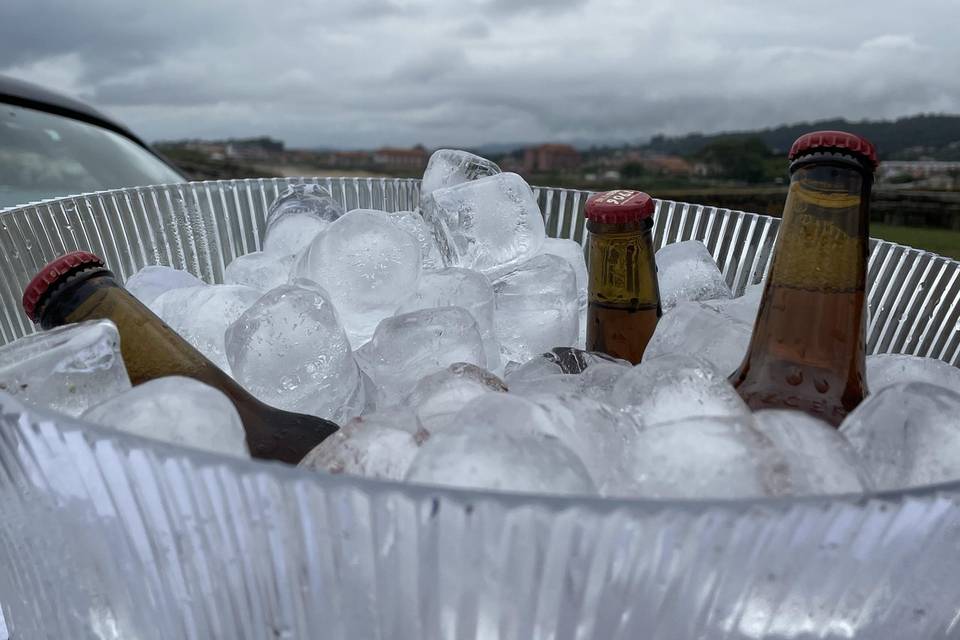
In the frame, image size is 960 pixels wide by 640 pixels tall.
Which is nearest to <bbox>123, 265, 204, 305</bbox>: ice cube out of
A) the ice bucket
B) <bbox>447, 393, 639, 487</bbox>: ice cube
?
the ice bucket

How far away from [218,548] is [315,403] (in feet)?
1.42

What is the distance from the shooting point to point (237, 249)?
1387 millimetres

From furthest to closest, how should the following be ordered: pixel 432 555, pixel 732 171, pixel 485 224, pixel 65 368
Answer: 1. pixel 732 171
2. pixel 485 224
3. pixel 65 368
4. pixel 432 555

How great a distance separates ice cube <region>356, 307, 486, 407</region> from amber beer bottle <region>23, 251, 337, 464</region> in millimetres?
89

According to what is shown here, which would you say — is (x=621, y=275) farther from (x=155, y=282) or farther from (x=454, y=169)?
(x=155, y=282)

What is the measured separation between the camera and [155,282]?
1.05 metres

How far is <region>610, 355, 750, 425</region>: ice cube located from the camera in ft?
1.87

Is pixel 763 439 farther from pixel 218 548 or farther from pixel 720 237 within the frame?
pixel 720 237

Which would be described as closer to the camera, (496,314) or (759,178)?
(496,314)

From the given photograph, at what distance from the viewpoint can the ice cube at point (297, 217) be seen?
1.23m

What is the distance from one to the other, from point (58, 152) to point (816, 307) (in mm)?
2338

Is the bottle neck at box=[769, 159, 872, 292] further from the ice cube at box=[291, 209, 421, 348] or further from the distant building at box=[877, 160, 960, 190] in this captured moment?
the distant building at box=[877, 160, 960, 190]

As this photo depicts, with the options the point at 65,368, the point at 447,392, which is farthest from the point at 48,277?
the point at 447,392

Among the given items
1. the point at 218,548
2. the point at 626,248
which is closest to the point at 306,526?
the point at 218,548
